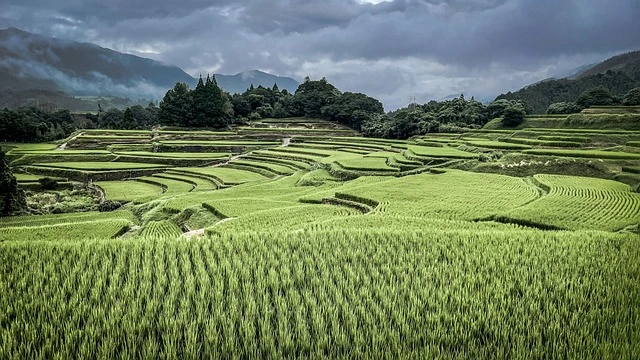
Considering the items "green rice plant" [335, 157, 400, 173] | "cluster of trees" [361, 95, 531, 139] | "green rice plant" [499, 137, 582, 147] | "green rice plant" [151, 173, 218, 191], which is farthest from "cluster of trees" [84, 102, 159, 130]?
"green rice plant" [499, 137, 582, 147]

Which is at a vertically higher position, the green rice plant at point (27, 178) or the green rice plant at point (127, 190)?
the green rice plant at point (27, 178)

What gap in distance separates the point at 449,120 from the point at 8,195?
50279mm

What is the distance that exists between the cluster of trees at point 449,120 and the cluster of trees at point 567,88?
2239cm

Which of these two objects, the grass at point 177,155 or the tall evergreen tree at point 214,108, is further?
the tall evergreen tree at point 214,108

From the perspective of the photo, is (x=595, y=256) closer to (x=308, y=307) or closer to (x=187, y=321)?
(x=308, y=307)

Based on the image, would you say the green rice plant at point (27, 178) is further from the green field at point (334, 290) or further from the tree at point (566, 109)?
the tree at point (566, 109)

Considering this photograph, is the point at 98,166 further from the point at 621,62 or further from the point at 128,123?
the point at 621,62

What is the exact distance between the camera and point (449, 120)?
180ft

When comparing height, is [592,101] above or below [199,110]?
above

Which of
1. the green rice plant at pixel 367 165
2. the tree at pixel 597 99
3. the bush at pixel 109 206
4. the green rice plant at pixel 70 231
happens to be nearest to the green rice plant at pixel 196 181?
the bush at pixel 109 206

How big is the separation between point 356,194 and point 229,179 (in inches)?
590

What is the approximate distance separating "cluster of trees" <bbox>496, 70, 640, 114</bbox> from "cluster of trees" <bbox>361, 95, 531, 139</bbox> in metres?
22.4

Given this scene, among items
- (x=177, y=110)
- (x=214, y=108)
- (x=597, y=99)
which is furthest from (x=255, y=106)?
(x=597, y=99)

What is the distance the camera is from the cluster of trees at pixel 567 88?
76875 millimetres
